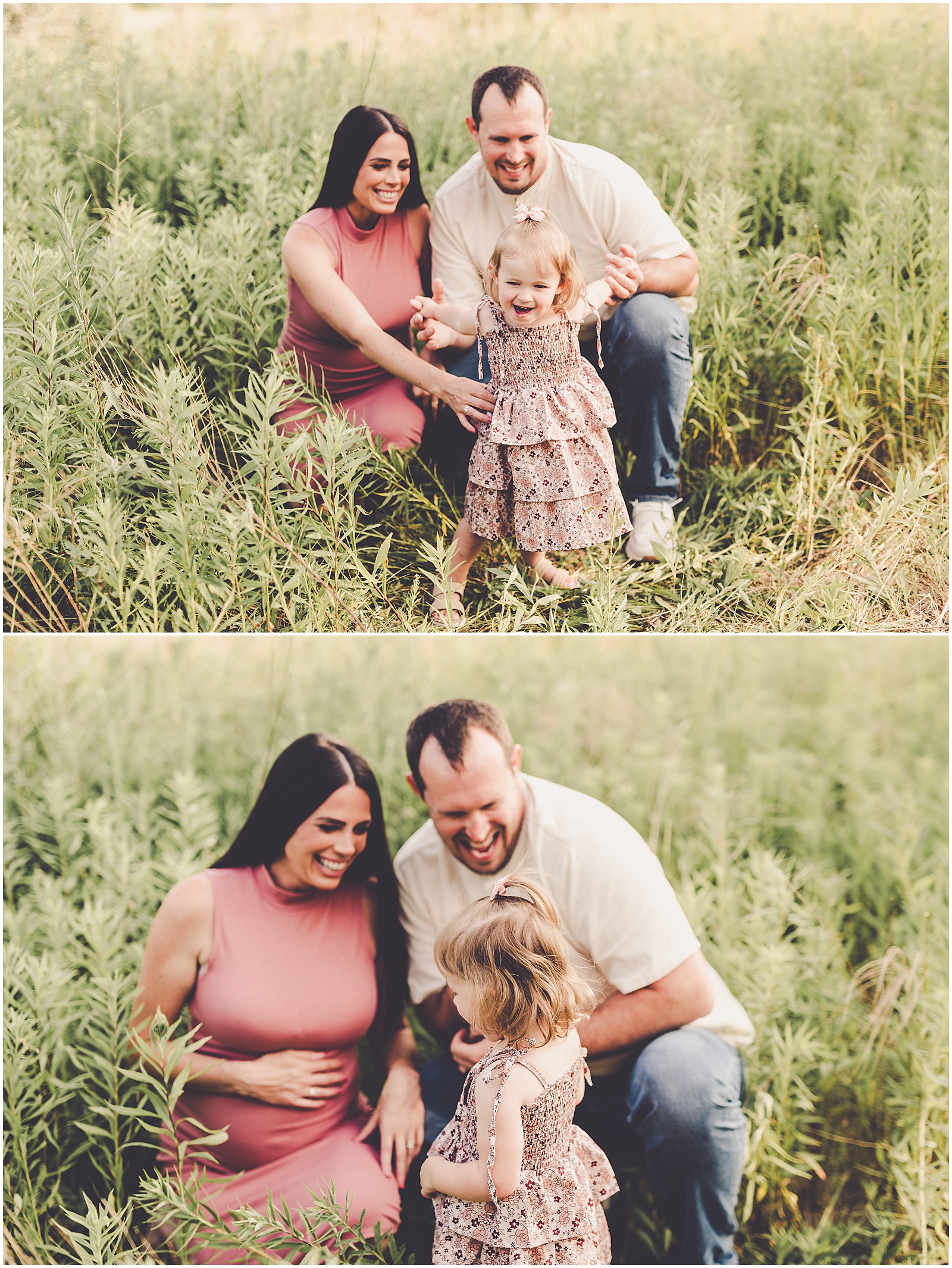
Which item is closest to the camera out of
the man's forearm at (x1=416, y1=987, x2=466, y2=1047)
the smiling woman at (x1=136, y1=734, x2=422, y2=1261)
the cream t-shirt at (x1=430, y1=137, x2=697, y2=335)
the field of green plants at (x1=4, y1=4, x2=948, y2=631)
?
the smiling woman at (x1=136, y1=734, x2=422, y2=1261)

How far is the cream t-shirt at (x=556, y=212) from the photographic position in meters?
2.94

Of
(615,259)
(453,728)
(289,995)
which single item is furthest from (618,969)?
(615,259)

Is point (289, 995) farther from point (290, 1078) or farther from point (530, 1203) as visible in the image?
point (530, 1203)

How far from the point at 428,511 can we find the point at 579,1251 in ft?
6.83

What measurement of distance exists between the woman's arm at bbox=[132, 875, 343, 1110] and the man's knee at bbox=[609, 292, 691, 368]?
2.05 meters

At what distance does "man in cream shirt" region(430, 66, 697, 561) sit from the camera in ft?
9.53

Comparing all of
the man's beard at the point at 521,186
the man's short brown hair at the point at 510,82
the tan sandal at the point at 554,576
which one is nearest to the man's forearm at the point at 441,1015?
the tan sandal at the point at 554,576

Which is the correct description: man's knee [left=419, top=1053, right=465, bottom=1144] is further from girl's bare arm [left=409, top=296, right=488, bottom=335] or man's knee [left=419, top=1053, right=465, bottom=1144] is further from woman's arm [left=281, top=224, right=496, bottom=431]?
girl's bare arm [left=409, top=296, right=488, bottom=335]

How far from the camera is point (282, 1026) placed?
8.17 feet

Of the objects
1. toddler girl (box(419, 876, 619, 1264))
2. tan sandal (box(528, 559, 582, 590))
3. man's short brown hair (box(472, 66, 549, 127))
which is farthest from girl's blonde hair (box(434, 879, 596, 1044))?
man's short brown hair (box(472, 66, 549, 127))

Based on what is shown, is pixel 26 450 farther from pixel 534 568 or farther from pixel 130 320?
pixel 534 568

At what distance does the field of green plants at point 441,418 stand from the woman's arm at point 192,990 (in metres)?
0.82

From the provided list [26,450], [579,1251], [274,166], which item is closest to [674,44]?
[274,166]

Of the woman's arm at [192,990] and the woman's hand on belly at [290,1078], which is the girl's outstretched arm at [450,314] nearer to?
the woman's arm at [192,990]
